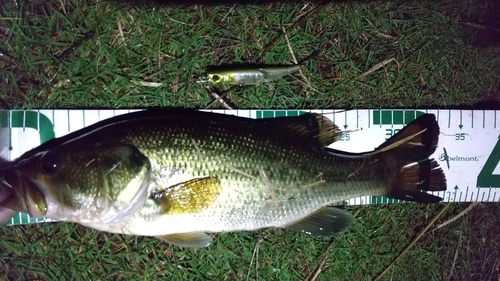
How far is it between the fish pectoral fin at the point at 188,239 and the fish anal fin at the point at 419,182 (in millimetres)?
1151

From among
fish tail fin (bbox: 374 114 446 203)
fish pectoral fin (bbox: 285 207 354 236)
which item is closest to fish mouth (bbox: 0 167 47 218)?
fish pectoral fin (bbox: 285 207 354 236)

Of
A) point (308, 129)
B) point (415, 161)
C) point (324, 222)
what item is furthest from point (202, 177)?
point (415, 161)

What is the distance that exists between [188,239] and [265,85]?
112 centimetres

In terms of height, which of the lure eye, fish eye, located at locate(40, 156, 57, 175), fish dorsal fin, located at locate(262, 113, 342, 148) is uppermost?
the lure eye

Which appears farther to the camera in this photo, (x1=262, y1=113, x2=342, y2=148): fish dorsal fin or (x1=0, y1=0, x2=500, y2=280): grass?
(x1=0, y1=0, x2=500, y2=280): grass

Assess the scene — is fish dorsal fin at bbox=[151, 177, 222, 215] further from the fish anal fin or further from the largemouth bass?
the fish anal fin

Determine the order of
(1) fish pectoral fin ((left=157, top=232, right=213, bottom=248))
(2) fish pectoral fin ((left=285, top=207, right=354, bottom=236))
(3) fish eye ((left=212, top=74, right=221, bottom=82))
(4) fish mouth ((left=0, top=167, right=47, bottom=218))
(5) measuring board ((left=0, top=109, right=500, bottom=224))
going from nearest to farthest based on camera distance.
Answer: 1. (4) fish mouth ((left=0, top=167, right=47, bottom=218))
2. (1) fish pectoral fin ((left=157, top=232, right=213, bottom=248))
3. (2) fish pectoral fin ((left=285, top=207, right=354, bottom=236))
4. (3) fish eye ((left=212, top=74, right=221, bottom=82))
5. (5) measuring board ((left=0, top=109, right=500, bottom=224))

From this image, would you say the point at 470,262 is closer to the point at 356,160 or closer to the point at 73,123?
the point at 356,160

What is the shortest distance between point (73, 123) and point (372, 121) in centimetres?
193

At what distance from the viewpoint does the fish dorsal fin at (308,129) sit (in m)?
2.59

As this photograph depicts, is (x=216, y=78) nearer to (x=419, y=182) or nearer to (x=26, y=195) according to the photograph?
(x=26, y=195)

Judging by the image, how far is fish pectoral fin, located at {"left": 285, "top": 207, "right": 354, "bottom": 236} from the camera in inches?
105

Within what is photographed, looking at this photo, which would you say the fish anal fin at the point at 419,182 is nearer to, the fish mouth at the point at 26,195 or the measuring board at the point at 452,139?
the measuring board at the point at 452,139

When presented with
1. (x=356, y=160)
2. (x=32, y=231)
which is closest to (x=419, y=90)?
(x=356, y=160)
